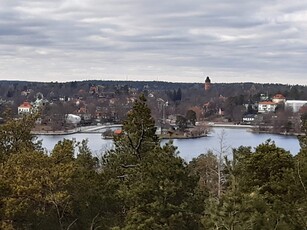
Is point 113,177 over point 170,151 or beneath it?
beneath

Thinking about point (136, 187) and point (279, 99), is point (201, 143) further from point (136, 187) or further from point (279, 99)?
point (279, 99)

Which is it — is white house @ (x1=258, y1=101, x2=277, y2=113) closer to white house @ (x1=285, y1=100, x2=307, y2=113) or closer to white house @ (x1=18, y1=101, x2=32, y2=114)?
white house @ (x1=285, y1=100, x2=307, y2=113)

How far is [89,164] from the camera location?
38.7 ft

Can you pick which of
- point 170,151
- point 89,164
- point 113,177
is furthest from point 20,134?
point 170,151

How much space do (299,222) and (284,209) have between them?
0.47 meters

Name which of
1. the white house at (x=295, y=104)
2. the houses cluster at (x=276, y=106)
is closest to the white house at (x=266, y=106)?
the houses cluster at (x=276, y=106)

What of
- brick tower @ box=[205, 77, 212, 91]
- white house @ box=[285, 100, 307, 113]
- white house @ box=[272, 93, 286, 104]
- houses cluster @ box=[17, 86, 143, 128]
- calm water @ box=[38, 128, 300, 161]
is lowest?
calm water @ box=[38, 128, 300, 161]

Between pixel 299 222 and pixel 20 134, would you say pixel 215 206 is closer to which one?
pixel 299 222

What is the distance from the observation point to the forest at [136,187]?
8172 millimetres

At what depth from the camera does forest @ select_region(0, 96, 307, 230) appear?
8172mm

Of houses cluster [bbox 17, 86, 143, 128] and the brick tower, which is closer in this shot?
houses cluster [bbox 17, 86, 143, 128]

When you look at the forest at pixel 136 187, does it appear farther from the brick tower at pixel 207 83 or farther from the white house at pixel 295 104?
the brick tower at pixel 207 83

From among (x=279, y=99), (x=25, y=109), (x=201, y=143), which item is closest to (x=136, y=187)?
(x=25, y=109)

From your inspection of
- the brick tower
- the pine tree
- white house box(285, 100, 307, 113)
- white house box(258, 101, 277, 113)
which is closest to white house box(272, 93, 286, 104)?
white house box(285, 100, 307, 113)
